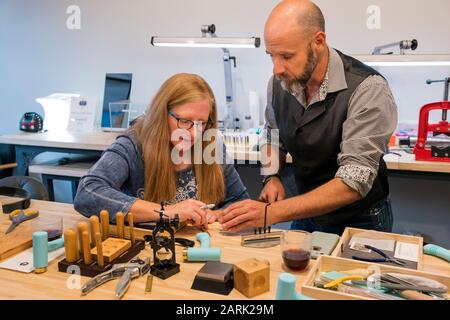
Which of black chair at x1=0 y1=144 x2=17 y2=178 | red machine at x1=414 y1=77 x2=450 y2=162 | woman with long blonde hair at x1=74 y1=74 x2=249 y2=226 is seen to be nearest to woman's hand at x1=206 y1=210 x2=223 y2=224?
woman with long blonde hair at x1=74 y1=74 x2=249 y2=226

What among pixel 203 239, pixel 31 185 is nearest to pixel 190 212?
pixel 203 239

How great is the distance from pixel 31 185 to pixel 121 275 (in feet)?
3.72

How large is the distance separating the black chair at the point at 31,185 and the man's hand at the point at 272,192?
1.01 meters

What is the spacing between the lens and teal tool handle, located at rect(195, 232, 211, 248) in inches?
49.4

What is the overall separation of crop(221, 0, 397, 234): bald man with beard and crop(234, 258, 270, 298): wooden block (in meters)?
0.34

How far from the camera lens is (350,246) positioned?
1203mm

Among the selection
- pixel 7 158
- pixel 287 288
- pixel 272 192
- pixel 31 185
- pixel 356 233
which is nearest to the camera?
pixel 287 288

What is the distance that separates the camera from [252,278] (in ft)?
3.19

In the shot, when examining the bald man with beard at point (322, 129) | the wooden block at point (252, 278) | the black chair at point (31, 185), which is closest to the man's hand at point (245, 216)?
the bald man with beard at point (322, 129)

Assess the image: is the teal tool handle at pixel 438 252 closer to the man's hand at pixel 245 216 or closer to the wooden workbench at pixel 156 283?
the wooden workbench at pixel 156 283

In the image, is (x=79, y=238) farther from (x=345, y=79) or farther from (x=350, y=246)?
→ (x=345, y=79)

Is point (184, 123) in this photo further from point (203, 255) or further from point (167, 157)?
point (203, 255)

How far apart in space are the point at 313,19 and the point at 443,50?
1.73m

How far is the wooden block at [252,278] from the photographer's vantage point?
3.19ft
